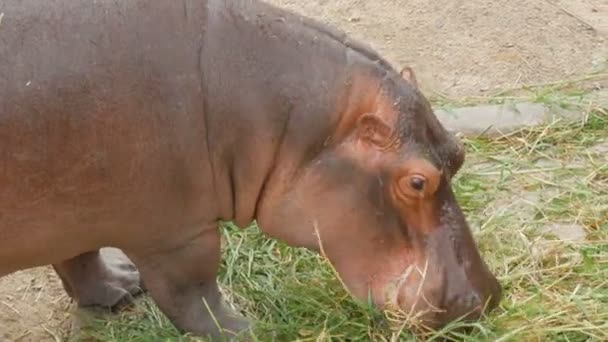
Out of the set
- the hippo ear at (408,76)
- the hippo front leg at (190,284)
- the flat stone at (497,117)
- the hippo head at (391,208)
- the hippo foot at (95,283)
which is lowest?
the flat stone at (497,117)

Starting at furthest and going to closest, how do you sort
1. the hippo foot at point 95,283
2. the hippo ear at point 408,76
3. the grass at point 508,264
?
1. the hippo foot at point 95,283
2. the grass at point 508,264
3. the hippo ear at point 408,76

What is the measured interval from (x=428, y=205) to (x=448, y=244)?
0.12 m

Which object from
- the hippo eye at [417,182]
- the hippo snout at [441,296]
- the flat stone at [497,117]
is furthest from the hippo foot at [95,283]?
the flat stone at [497,117]

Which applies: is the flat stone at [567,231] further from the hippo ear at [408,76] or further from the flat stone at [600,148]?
the hippo ear at [408,76]

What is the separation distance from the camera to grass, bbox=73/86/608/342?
11.1 feet

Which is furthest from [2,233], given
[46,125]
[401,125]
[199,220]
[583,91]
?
[583,91]

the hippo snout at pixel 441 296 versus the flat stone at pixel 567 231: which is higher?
the hippo snout at pixel 441 296

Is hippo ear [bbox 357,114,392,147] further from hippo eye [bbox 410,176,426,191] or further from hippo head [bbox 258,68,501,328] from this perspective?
hippo eye [bbox 410,176,426,191]

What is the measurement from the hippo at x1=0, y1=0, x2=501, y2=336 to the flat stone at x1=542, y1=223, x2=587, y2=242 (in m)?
0.74

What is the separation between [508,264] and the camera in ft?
12.4

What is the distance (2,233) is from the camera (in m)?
2.96

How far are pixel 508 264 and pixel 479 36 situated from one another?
6.05 ft

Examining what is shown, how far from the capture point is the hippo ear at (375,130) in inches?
120

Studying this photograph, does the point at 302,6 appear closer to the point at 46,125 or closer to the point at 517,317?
the point at 517,317
